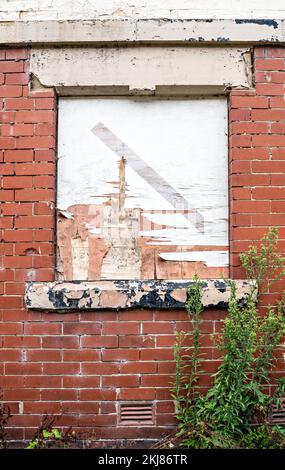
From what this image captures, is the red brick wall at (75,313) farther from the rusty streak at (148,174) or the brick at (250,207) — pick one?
the rusty streak at (148,174)

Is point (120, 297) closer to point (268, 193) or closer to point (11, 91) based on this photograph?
point (268, 193)

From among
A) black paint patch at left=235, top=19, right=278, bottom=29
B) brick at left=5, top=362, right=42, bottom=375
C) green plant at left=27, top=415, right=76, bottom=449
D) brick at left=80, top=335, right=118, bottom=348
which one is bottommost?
green plant at left=27, top=415, right=76, bottom=449

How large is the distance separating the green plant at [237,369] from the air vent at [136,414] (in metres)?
0.21

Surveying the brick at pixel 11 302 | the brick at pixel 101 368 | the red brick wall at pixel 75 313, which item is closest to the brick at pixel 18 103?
the red brick wall at pixel 75 313

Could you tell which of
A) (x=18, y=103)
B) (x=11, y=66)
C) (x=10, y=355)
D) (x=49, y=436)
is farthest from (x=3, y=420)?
(x=11, y=66)

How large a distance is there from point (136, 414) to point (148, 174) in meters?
1.78

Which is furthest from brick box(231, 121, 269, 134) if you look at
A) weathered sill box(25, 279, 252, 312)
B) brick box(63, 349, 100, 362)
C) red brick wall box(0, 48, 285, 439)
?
brick box(63, 349, 100, 362)

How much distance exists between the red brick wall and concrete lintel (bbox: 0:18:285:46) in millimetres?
127

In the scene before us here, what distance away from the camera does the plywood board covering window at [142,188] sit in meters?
4.00

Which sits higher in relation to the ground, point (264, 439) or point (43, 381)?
point (43, 381)

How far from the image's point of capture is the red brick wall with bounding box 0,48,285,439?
3.82 m

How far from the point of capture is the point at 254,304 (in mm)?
3730

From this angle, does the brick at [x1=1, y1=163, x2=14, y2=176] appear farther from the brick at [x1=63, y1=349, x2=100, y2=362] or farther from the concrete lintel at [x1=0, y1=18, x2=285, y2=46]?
the brick at [x1=63, y1=349, x2=100, y2=362]

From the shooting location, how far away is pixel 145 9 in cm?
401
